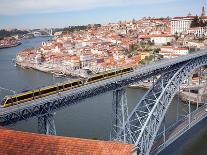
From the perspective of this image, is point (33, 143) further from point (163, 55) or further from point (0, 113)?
point (163, 55)

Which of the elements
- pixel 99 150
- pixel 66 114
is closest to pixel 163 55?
pixel 66 114

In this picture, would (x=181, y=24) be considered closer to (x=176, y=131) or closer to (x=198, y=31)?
(x=198, y=31)

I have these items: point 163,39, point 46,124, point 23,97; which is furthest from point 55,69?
point 46,124

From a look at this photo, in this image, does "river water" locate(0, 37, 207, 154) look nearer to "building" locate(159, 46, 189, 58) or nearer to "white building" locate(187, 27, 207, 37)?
"building" locate(159, 46, 189, 58)

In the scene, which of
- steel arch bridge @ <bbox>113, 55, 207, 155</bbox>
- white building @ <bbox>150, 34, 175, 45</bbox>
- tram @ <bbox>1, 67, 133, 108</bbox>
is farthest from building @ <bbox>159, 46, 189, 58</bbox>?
tram @ <bbox>1, 67, 133, 108</bbox>

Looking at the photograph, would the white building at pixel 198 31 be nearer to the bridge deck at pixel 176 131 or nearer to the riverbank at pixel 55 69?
the riverbank at pixel 55 69
